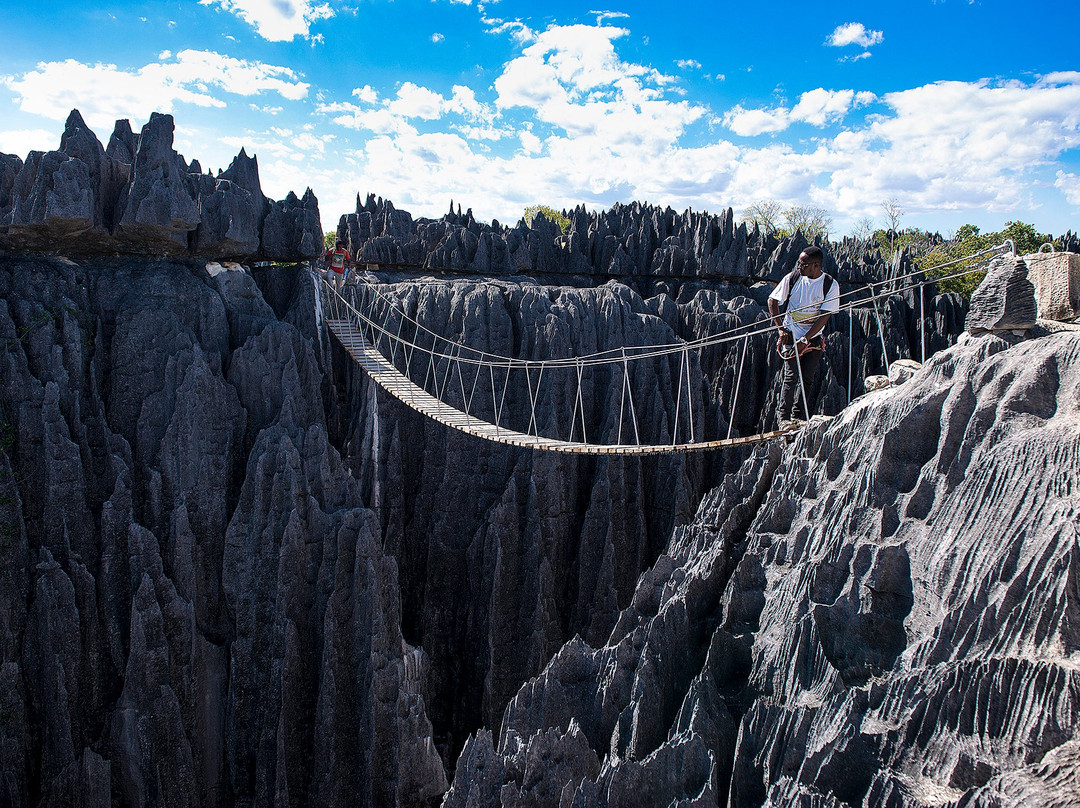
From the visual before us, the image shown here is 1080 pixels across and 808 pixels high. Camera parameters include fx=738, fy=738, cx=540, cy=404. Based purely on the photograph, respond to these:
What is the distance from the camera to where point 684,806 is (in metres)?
4.08

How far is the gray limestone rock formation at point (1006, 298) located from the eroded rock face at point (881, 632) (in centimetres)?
18

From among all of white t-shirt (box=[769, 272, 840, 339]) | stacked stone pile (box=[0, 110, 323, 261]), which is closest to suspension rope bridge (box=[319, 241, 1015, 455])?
stacked stone pile (box=[0, 110, 323, 261])

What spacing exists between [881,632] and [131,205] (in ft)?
38.2

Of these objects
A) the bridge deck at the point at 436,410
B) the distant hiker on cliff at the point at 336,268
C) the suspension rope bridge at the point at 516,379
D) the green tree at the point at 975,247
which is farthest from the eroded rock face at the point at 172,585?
the green tree at the point at 975,247

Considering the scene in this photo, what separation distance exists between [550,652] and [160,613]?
6.10 meters

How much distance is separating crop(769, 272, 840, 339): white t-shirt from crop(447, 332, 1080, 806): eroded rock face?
3.94 feet

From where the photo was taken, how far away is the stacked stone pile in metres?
10.8

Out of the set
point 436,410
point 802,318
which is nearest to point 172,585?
point 436,410

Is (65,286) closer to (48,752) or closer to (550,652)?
(48,752)

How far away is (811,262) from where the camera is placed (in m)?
6.10

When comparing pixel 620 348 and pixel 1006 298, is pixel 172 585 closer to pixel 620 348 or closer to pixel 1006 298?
pixel 620 348

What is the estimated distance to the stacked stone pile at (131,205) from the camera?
10.8 metres

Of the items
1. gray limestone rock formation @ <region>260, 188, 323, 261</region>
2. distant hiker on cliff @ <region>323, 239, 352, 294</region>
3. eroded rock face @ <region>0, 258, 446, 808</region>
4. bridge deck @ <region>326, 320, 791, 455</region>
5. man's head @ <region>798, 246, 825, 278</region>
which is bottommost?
eroded rock face @ <region>0, 258, 446, 808</region>

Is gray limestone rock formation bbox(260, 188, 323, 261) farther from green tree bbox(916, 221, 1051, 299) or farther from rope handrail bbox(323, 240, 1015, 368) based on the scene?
green tree bbox(916, 221, 1051, 299)
